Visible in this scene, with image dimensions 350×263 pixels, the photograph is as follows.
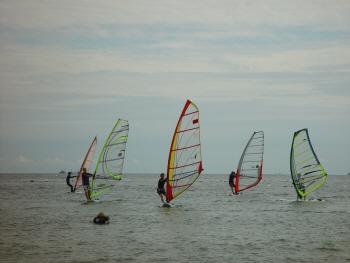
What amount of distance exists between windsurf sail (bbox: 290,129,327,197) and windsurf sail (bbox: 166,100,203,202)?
25.1 feet

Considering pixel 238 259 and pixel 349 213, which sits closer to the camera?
pixel 238 259

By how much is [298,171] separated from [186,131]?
8.95 m

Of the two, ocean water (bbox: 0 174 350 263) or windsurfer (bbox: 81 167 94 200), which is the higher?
windsurfer (bbox: 81 167 94 200)

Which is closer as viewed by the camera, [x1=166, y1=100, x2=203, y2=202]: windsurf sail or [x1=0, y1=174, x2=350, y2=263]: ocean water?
[x1=0, y1=174, x2=350, y2=263]: ocean water

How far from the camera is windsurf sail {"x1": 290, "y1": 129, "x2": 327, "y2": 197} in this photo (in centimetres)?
2292

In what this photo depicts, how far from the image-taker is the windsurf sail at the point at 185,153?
18000 millimetres

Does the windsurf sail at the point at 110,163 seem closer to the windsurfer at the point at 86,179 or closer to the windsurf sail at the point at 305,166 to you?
the windsurfer at the point at 86,179

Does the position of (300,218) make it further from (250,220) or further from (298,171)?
(298,171)

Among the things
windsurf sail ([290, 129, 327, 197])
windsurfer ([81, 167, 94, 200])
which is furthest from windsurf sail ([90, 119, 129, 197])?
windsurf sail ([290, 129, 327, 197])

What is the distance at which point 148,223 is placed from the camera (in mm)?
14789

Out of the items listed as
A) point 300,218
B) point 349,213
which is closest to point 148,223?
point 300,218

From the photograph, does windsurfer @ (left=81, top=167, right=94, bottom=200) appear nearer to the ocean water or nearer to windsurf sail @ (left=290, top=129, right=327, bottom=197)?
the ocean water

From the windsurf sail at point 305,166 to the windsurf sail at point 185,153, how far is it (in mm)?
7663

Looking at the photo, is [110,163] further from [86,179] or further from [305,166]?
[305,166]
